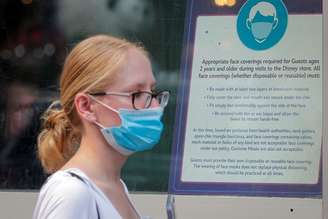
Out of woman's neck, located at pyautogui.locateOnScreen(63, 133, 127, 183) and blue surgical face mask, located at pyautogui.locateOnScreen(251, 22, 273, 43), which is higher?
blue surgical face mask, located at pyautogui.locateOnScreen(251, 22, 273, 43)

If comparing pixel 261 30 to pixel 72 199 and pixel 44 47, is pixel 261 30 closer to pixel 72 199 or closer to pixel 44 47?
pixel 44 47

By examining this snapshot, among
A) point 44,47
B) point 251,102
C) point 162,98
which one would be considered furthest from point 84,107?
point 44,47

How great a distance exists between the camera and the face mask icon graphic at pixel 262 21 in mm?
4562

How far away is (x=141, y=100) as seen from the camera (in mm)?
2096

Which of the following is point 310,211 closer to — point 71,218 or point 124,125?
point 124,125

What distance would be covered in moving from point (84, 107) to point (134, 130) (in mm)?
165

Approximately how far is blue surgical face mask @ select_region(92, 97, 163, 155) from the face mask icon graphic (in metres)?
2.47

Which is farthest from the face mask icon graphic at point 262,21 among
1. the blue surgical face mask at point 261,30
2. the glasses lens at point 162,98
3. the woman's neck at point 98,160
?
the woman's neck at point 98,160

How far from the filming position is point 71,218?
176cm

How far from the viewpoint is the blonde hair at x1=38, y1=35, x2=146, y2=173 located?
6.58 ft

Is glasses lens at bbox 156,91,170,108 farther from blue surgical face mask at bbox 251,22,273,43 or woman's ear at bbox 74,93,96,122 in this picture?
blue surgical face mask at bbox 251,22,273,43

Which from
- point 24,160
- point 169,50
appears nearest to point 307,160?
point 169,50

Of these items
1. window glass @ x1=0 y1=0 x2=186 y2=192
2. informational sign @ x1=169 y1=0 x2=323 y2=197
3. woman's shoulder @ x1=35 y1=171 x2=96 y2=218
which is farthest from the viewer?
window glass @ x1=0 y1=0 x2=186 y2=192

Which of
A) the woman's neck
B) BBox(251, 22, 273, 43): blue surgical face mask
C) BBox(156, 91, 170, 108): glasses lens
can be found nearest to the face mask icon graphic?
BBox(251, 22, 273, 43): blue surgical face mask
